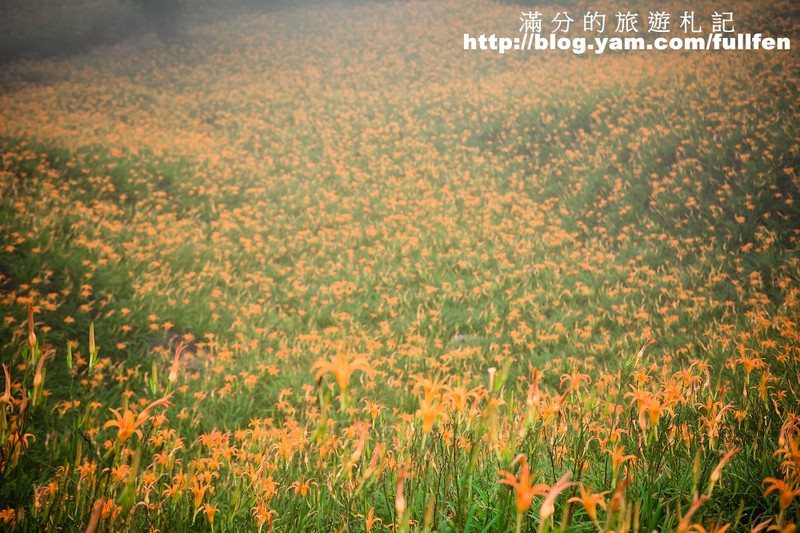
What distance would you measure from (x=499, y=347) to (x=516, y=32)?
21800 mm

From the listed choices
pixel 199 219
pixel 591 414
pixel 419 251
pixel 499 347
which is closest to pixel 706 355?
pixel 499 347

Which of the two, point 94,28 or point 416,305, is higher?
point 94,28

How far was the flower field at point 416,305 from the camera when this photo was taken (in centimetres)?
189

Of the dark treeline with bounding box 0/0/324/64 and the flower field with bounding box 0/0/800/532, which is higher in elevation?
the dark treeline with bounding box 0/0/324/64

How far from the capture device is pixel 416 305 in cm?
688

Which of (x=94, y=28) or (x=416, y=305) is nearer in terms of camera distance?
(x=416, y=305)

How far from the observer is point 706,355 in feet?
15.1

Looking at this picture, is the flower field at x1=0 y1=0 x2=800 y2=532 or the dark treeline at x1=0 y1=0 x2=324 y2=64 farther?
the dark treeline at x1=0 y1=0 x2=324 y2=64

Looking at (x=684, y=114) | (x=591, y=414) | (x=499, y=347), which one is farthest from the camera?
(x=684, y=114)

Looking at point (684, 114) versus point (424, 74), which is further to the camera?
point (424, 74)

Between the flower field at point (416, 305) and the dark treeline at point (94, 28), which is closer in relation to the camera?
the flower field at point (416, 305)

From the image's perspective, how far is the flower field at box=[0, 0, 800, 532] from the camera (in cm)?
189

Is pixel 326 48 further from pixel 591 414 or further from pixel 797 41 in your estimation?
pixel 591 414

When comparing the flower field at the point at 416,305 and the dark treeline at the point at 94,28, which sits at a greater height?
the dark treeline at the point at 94,28
